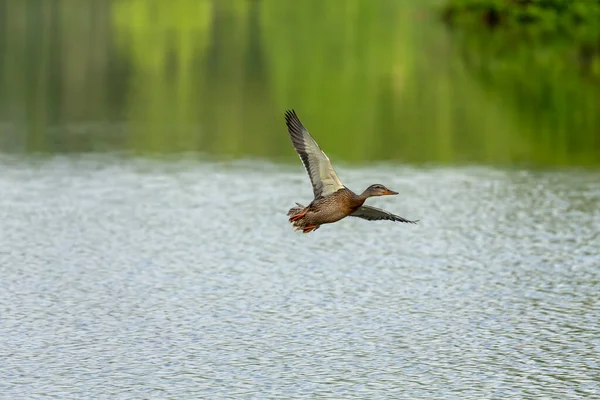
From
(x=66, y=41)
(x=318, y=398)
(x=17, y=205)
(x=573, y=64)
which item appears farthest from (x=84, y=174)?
(x=66, y=41)

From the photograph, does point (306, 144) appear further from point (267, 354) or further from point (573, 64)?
point (573, 64)

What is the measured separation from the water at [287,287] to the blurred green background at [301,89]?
13.7ft

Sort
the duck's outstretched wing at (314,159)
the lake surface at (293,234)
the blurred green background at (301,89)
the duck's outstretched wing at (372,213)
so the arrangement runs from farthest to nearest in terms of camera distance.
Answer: the blurred green background at (301,89)
the lake surface at (293,234)
the duck's outstretched wing at (372,213)
the duck's outstretched wing at (314,159)

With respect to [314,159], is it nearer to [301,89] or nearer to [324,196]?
[324,196]

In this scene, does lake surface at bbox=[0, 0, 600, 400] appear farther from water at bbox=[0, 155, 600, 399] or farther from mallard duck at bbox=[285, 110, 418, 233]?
mallard duck at bbox=[285, 110, 418, 233]

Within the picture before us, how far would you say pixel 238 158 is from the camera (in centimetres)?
3316

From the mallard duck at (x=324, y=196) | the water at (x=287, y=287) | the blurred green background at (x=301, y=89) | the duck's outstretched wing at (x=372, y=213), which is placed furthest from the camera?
the blurred green background at (x=301, y=89)

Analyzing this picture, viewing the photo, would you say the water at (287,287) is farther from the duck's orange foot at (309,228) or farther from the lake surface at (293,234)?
the duck's orange foot at (309,228)

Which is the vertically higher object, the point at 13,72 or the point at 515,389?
the point at 13,72

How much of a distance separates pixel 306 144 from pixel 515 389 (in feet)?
13.2

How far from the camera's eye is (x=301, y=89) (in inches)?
1825

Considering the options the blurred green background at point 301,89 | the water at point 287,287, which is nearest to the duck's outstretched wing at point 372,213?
the water at point 287,287

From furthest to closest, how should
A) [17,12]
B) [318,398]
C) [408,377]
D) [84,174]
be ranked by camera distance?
[17,12]
[84,174]
[408,377]
[318,398]

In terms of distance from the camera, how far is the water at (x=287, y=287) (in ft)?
53.2
